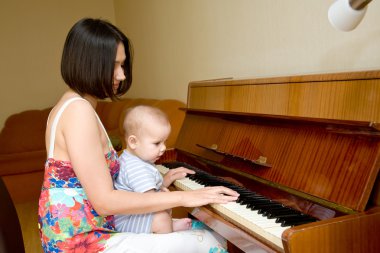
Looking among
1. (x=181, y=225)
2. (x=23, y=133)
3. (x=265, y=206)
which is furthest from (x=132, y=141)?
(x=23, y=133)

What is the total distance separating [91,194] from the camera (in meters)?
1.19

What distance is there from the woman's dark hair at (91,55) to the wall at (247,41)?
979mm

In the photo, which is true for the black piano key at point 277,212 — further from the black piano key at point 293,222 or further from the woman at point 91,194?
the woman at point 91,194

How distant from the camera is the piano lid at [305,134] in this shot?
1.08 meters

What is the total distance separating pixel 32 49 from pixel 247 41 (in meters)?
4.13

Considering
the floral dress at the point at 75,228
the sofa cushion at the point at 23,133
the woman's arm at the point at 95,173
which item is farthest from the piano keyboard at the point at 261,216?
the sofa cushion at the point at 23,133

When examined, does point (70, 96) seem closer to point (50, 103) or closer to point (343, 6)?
point (343, 6)

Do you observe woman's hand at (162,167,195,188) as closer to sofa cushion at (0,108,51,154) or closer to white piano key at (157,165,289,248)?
white piano key at (157,165,289,248)

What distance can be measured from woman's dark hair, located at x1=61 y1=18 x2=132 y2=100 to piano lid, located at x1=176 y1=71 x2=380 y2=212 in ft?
2.18

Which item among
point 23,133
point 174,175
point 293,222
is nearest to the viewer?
point 293,222

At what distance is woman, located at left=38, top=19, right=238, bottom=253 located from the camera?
122cm

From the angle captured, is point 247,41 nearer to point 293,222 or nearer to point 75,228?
point 293,222

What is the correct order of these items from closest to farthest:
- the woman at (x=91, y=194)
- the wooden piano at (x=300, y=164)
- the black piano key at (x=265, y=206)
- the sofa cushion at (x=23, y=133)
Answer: the wooden piano at (x=300, y=164) → the black piano key at (x=265, y=206) → the woman at (x=91, y=194) → the sofa cushion at (x=23, y=133)

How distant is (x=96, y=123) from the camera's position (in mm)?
1208
